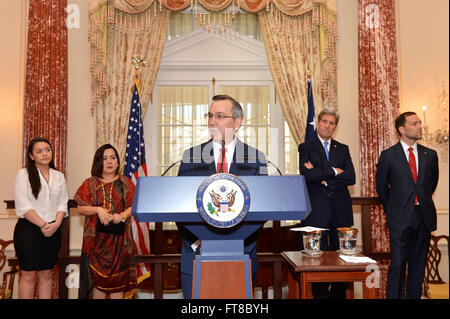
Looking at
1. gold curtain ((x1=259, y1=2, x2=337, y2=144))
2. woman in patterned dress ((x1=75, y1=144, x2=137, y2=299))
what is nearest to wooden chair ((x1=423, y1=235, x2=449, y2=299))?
gold curtain ((x1=259, y1=2, x2=337, y2=144))

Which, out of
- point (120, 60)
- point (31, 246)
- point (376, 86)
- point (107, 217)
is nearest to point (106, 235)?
point (107, 217)

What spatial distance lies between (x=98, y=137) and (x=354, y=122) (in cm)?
309

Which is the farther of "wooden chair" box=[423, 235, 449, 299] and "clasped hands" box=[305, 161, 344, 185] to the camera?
"wooden chair" box=[423, 235, 449, 299]

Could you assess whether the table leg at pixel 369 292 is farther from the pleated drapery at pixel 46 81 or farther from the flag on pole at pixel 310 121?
the pleated drapery at pixel 46 81

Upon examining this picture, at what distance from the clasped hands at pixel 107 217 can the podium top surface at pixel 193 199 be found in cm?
192

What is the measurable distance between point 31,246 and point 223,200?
8.06 ft

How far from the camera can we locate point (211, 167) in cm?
204

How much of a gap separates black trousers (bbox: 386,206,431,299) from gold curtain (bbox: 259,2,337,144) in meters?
2.00

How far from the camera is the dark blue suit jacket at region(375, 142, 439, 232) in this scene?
3.54m

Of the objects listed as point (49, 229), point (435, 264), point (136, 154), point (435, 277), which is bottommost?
point (435, 277)

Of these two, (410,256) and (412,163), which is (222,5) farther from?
(410,256)

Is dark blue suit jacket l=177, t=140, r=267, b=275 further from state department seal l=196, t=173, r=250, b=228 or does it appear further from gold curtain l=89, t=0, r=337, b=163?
gold curtain l=89, t=0, r=337, b=163

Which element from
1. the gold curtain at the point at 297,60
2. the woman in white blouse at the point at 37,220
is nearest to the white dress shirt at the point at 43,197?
the woman in white blouse at the point at 37,220

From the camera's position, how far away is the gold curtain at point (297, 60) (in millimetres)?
5281
